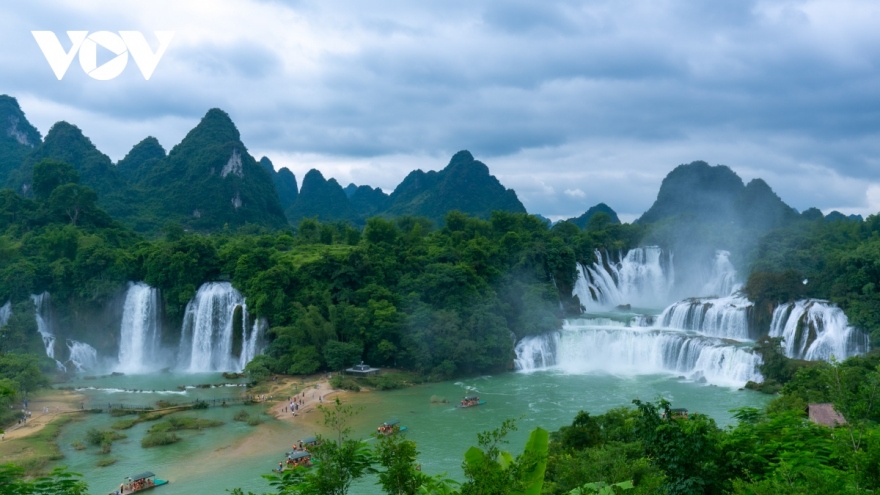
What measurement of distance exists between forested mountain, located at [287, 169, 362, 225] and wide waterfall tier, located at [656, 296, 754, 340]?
4434 centimetres

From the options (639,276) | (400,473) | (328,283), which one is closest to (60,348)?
(328,283)

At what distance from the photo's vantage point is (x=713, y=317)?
25.5 metres

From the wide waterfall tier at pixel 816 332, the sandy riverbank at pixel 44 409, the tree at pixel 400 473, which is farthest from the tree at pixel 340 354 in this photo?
the tree at pixel 400 473

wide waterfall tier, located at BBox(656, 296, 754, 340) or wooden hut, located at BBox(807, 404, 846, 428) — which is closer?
wooden hut, located at BBox(807, 404, 846, 428)

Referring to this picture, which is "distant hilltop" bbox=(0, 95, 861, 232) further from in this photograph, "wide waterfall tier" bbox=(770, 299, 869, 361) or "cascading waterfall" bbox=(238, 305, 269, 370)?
"cascading waterfall" bbox=(238, 305, 269, 370)

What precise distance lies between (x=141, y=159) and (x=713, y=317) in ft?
173

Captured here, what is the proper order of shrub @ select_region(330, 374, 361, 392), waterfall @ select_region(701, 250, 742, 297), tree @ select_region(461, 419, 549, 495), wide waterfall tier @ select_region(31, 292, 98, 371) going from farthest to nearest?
waterfall @ select_region(701, 250, 742, 297) < wide waterfall tier @ select_region(31, 292, 98, 371) < shrub @ select_region(330, 374, 361, 392) < tree @ select_region(461, 419, 549, 495)

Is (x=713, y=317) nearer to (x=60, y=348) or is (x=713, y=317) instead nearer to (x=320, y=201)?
(x=60, y=348)

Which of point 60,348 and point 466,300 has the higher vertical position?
point 466,300

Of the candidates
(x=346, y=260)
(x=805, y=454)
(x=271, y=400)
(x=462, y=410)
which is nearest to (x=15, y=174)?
(x=346, y=260)

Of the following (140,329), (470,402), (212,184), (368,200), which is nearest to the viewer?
(470,402)

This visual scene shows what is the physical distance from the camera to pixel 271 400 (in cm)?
2033

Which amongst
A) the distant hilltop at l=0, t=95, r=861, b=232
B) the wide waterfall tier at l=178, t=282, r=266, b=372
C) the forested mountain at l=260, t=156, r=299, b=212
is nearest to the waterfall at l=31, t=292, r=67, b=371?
the wide waterfall tier at l=178, t=282, r=266, b=372

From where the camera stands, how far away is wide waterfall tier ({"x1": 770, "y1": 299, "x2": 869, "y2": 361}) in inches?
829
